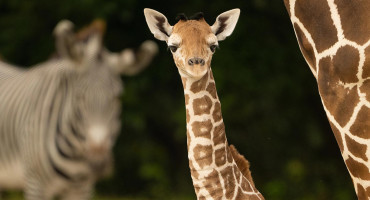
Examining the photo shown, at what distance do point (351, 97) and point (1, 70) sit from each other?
724 cm

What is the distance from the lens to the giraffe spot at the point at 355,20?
3590mm

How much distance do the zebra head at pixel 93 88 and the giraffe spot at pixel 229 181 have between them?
487cm

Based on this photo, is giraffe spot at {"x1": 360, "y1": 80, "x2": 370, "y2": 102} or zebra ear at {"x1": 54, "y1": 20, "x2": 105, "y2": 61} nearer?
giraffe spot at {"x1": 360, "y1": 80, "x2": 370, "y2": 102}

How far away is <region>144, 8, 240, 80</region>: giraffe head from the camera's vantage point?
3961 mm

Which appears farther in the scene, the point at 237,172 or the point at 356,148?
the point at 237,172

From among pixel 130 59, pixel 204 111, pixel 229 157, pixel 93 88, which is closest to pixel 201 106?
pixel 204 111

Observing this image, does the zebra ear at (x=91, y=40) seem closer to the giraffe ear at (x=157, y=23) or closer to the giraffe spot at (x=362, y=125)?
the giraffe ear at (x=157, y=23)

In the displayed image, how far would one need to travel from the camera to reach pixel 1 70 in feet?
33.7

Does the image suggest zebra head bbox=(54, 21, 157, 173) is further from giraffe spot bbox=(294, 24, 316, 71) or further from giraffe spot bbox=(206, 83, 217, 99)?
giraffe spot bbox=(294, 24, 316, 71)

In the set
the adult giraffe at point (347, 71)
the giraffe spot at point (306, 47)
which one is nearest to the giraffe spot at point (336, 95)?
the adult giraffe at point (347, 71)

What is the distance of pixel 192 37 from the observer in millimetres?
4020

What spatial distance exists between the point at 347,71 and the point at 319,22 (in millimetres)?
276

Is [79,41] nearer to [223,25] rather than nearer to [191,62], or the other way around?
[223,25]

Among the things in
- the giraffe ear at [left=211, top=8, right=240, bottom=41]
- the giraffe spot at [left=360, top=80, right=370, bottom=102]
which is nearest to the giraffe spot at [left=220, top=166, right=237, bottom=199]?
the giraffe ear at [left=211, top=8, right=240, bottom=41]
